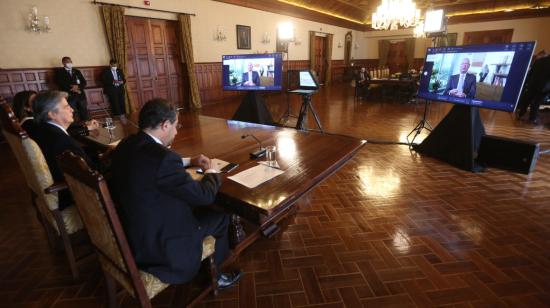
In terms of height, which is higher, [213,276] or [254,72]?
[254,72]

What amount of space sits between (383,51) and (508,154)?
42.8ft

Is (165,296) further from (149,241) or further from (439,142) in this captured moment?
(439,142)

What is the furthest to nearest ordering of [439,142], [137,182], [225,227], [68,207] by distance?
[439,142]
[68,207]
[225,227]
[137,182]

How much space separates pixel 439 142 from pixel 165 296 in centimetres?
365

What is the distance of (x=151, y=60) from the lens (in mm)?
6703

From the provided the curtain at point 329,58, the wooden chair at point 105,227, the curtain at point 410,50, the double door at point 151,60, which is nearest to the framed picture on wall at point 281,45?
the curtain at point 329,58

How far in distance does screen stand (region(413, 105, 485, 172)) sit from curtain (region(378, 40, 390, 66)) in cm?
1255

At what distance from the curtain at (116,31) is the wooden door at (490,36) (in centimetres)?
1289

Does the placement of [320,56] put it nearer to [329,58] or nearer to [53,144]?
A: [329,58]

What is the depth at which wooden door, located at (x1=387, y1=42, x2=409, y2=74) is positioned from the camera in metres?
14.1

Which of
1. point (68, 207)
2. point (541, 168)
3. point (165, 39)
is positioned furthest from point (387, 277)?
point (165, 39)

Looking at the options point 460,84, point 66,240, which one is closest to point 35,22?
point 66,240

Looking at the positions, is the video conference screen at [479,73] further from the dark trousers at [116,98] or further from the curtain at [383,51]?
the curtain at [383,51]

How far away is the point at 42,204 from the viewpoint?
1.75 m
